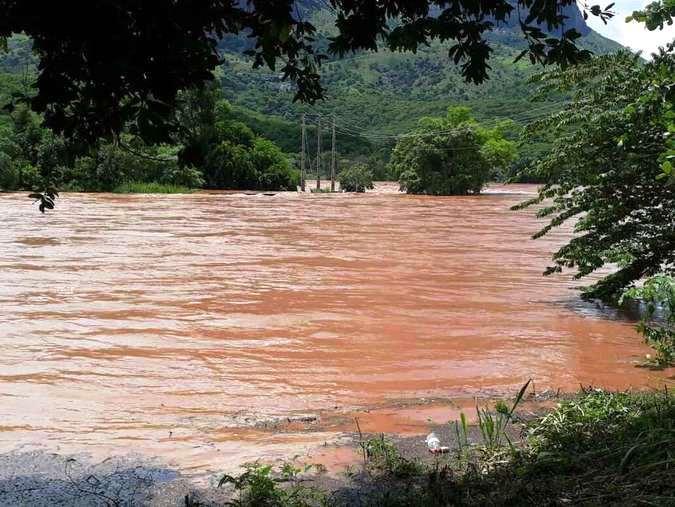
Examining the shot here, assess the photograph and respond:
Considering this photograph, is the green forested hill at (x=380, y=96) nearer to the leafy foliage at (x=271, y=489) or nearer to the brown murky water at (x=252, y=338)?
the brown murky water at (x=252, y=338)

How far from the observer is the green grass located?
48.1 metres

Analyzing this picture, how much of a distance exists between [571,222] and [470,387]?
25.2 meters

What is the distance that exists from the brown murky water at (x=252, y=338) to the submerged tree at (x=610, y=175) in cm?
99

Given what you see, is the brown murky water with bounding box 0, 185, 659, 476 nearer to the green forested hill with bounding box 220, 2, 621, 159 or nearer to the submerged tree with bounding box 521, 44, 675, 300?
the submerged tree with bounding box 521, 44, 675, 300

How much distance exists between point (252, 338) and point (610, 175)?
476 cm

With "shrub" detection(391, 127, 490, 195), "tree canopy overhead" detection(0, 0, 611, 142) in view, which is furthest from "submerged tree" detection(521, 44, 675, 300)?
"shrub" detection(391, 127, 490, 195)

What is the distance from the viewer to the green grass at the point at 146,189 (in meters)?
48.1

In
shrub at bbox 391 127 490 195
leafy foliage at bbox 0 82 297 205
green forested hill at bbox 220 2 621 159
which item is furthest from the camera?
green forested hill at bbox 220 2 621 159

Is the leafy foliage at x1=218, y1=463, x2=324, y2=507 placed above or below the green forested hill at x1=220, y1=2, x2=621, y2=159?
below

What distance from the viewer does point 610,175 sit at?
8.89 m

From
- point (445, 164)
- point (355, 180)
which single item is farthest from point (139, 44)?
point (355, 180)

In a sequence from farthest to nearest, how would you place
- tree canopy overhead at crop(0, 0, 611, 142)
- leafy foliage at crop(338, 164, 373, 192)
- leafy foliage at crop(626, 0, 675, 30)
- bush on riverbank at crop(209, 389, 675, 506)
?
leafy foliage at crop(338, 164, 373, 192), leafy foliage at crop(626, 0, 675, 30), bush on riverbank at crop(209, 389, 675, 506), tree canopy overhead at crop(0, 0, 611, 142)

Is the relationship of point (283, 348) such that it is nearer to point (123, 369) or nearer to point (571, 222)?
point (123, 369)

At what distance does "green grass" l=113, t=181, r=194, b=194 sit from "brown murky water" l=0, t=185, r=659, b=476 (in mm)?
30288
